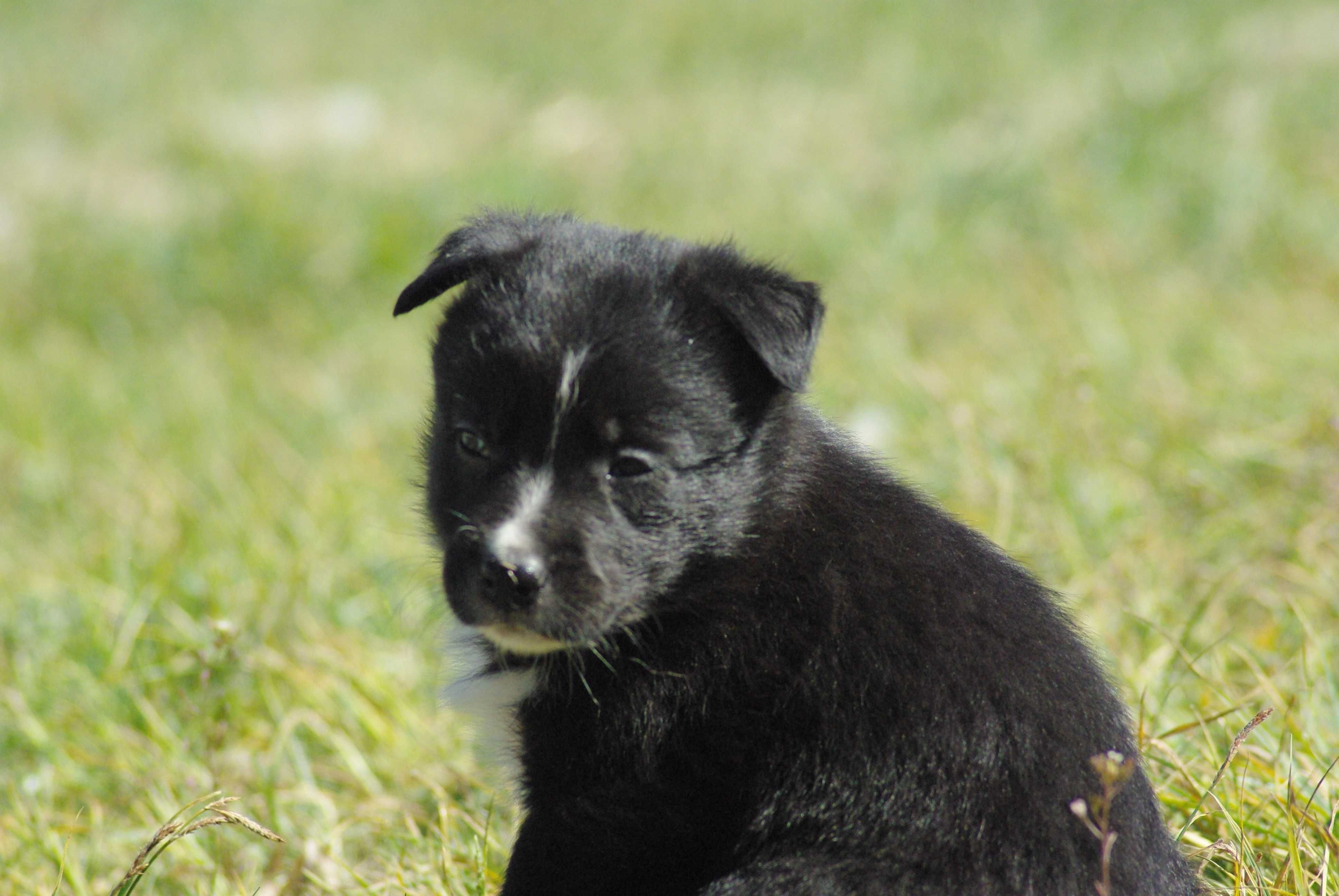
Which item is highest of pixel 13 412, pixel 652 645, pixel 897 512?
pixel 897 512

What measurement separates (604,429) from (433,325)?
154cm

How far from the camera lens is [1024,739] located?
2334 millimetres

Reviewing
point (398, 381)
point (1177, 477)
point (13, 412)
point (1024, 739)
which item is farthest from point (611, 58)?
point (1024, 739)

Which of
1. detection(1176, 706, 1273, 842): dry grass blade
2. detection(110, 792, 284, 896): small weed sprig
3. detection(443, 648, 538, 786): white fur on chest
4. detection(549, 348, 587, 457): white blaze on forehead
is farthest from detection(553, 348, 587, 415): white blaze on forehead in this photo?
detection(1176, 706, 1273, 842): dry grass blade

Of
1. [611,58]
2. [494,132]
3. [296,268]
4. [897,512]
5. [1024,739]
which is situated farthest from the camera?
[611,58]

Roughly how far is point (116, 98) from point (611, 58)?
4.18 meters

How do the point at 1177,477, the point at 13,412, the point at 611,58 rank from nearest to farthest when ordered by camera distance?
the point at 1177,477
the point at 13,412
the point at 611,58

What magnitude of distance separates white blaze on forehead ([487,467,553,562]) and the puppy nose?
0.05 ft

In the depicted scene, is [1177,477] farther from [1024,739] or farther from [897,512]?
[1024,739]

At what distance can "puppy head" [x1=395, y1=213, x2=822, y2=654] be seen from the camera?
2574 mm

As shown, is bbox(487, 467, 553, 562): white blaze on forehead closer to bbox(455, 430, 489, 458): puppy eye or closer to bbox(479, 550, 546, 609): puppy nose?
bbox(479, 550, 546, 609): puppy nose

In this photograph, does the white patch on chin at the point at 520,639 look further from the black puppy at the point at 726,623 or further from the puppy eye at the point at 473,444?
the puppy eye at the point at 473,444

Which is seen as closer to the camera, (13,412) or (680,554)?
(680,554)

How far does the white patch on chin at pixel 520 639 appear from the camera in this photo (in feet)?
8.58
